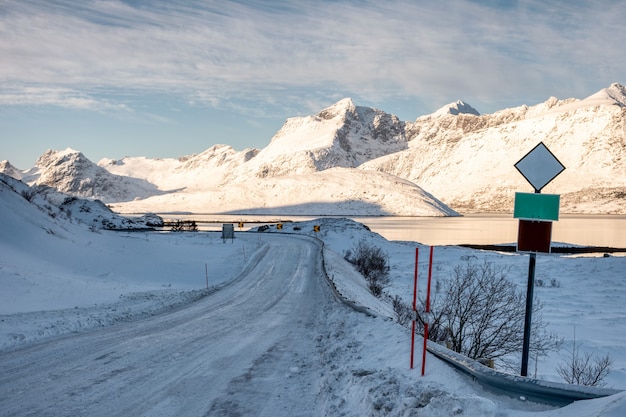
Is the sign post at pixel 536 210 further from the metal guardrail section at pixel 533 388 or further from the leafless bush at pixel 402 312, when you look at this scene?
the leafless bush at pixel 402 312

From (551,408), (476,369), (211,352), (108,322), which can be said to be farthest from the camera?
(108,322)

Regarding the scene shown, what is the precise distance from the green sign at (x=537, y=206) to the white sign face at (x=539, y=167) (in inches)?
9.5

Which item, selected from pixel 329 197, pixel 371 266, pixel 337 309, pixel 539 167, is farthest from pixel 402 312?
pixel 329 197

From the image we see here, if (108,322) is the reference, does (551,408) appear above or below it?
above

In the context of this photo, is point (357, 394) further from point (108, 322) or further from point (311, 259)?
point (311, 259)

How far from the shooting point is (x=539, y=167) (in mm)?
7836

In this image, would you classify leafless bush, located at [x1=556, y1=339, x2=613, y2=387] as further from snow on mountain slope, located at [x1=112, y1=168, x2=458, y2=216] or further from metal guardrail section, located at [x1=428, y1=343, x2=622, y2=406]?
snow on mountain slope, located at [x1=112, y1=168, x2=458, y2=216]

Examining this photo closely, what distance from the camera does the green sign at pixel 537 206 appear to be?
7441 millimetres

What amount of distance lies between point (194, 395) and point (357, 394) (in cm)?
241

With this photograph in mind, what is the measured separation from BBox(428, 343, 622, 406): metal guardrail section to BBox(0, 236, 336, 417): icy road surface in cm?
223

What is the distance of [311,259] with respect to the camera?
32.4 m

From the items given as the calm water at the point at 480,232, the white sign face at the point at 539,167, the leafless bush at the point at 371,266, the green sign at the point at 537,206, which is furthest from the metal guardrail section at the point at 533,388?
the calm water at the point at 480,232

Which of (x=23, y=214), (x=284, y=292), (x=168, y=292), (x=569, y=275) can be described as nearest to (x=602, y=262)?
(x=569, y=275)

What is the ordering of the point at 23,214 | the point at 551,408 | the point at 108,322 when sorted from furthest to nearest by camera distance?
the point at 23,214 < the point at 108,322 < the point at 551,408
